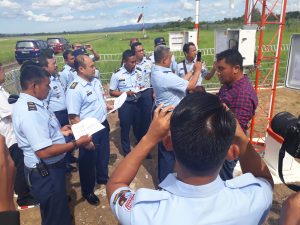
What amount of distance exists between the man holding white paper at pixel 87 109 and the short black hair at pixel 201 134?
2.47 meters

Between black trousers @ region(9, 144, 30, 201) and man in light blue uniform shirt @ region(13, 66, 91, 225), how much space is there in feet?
3.47

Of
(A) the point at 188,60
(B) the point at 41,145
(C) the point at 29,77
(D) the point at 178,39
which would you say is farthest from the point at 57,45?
(B) the point at 41,145

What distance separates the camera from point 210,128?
1.08 meters

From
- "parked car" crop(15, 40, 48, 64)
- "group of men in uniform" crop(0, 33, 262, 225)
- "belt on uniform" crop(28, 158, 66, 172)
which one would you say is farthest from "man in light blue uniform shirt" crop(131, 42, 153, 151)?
"parked car" crop(15, 40, 48, 64)

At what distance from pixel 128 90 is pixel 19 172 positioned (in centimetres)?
237

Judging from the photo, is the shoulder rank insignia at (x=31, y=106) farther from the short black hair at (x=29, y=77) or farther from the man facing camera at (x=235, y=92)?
the man facing camera at (x=235, y=92)

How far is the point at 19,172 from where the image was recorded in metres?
3.95

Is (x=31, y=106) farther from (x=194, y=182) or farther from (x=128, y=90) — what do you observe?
(x=128, y=90)

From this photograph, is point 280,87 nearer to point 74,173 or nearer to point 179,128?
point 74,173

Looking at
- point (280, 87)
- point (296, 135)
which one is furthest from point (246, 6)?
point (280, 87)

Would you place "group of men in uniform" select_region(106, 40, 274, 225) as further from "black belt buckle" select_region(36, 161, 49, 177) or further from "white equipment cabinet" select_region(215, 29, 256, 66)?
"white equipment cabinet" select_region(215, 29, 256, 66)

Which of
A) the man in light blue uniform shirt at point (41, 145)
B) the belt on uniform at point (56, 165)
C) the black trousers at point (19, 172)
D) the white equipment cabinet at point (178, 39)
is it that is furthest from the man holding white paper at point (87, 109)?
the white equipment cabinet at point (178, 39)

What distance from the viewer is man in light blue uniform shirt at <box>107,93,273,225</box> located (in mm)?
1061

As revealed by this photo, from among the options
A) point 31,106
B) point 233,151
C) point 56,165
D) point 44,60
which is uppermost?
point 44,60
